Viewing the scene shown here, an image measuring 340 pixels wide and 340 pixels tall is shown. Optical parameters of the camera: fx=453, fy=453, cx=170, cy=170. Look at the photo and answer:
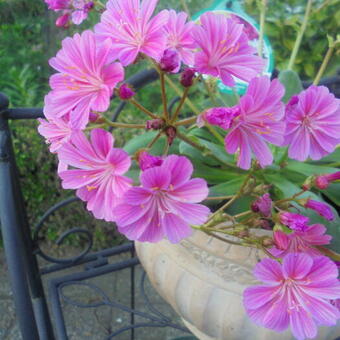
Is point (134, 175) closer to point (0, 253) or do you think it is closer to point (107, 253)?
point (107, 253)

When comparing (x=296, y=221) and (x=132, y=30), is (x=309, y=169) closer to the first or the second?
(x=296, y=221)

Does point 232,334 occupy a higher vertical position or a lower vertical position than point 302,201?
lower

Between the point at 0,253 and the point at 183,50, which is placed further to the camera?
the point at 0,253

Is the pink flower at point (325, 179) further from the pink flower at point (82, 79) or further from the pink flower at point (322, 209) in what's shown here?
the pink flower at point (82, 79)

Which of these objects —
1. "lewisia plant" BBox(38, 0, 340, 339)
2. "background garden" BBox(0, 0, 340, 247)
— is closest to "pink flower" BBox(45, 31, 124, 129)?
"lewisia plant" BBox(38, 0, 340, 339)

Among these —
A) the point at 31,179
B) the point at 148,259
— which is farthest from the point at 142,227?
the point at 31,179

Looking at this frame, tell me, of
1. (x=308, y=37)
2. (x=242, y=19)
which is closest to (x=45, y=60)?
(x=308, y=37)
